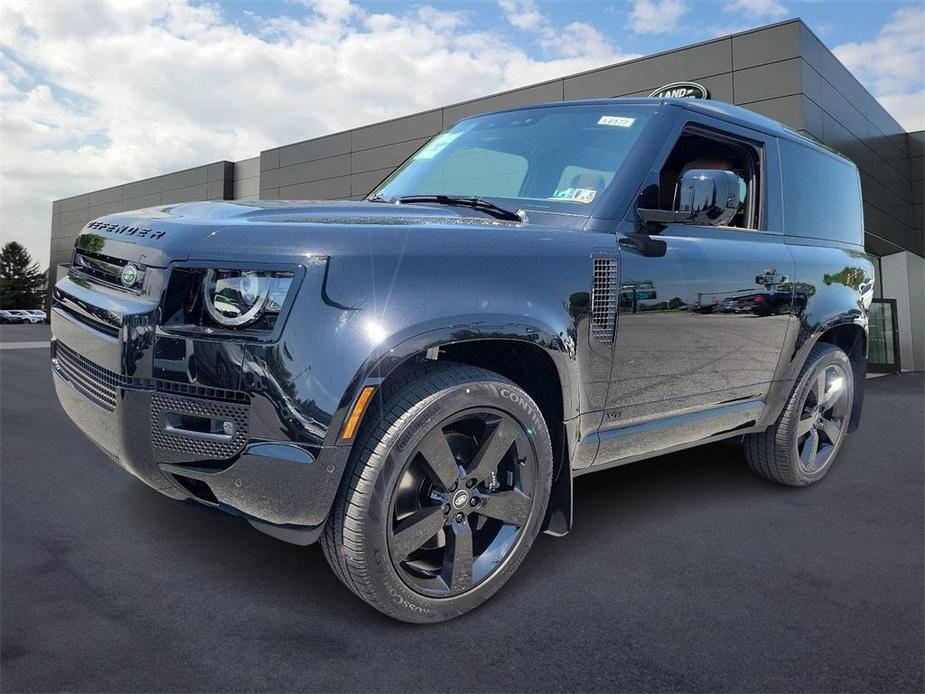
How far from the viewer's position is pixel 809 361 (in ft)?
12.8

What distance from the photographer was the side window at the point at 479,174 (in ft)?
10.1

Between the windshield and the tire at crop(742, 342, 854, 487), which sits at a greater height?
the windshield

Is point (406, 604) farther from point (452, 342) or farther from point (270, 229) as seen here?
point (270, 229)

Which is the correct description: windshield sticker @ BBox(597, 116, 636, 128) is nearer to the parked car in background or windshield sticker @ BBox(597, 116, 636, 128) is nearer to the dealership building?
the dealership building

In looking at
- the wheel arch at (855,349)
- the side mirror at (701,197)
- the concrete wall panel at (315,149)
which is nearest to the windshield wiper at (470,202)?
the side mirror at (701,197)

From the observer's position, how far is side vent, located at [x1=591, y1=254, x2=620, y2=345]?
2.54 metres

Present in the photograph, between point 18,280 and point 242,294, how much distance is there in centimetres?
8861

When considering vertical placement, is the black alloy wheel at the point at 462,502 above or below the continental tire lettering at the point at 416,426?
below

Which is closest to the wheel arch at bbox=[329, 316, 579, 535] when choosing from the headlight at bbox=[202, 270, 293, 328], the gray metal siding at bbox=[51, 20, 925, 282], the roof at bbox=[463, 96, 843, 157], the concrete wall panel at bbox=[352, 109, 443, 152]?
the headlight at bbox=[202, 270, 293, 328]

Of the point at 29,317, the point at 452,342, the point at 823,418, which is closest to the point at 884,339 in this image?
the point at 823,418

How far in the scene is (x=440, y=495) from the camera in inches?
87.8

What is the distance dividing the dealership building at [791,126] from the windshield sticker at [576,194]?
430 inches

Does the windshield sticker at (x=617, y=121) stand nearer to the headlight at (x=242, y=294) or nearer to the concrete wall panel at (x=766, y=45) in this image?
the headlight at (x=242, y=294)

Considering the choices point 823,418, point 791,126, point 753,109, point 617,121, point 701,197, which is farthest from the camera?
point 753,109
